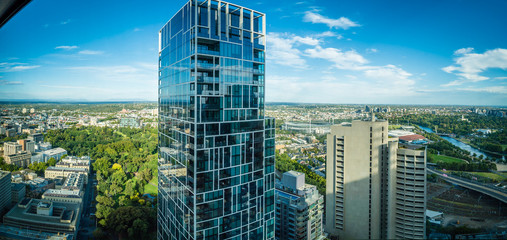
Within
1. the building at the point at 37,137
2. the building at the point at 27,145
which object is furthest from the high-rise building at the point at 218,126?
the building at the point at 37,137

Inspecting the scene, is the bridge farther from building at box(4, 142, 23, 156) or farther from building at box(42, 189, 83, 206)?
building at box(4, 142, 23, 156)

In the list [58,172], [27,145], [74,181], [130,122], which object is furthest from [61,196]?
[130,122]

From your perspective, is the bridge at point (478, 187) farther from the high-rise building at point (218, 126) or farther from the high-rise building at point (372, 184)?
the high-rise building at point (218, 126)

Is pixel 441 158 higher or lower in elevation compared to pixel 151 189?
higher

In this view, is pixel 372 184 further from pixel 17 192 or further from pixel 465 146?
pixel 17 192

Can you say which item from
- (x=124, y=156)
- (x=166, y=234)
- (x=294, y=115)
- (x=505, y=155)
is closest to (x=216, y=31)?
(x=166, y=234)
